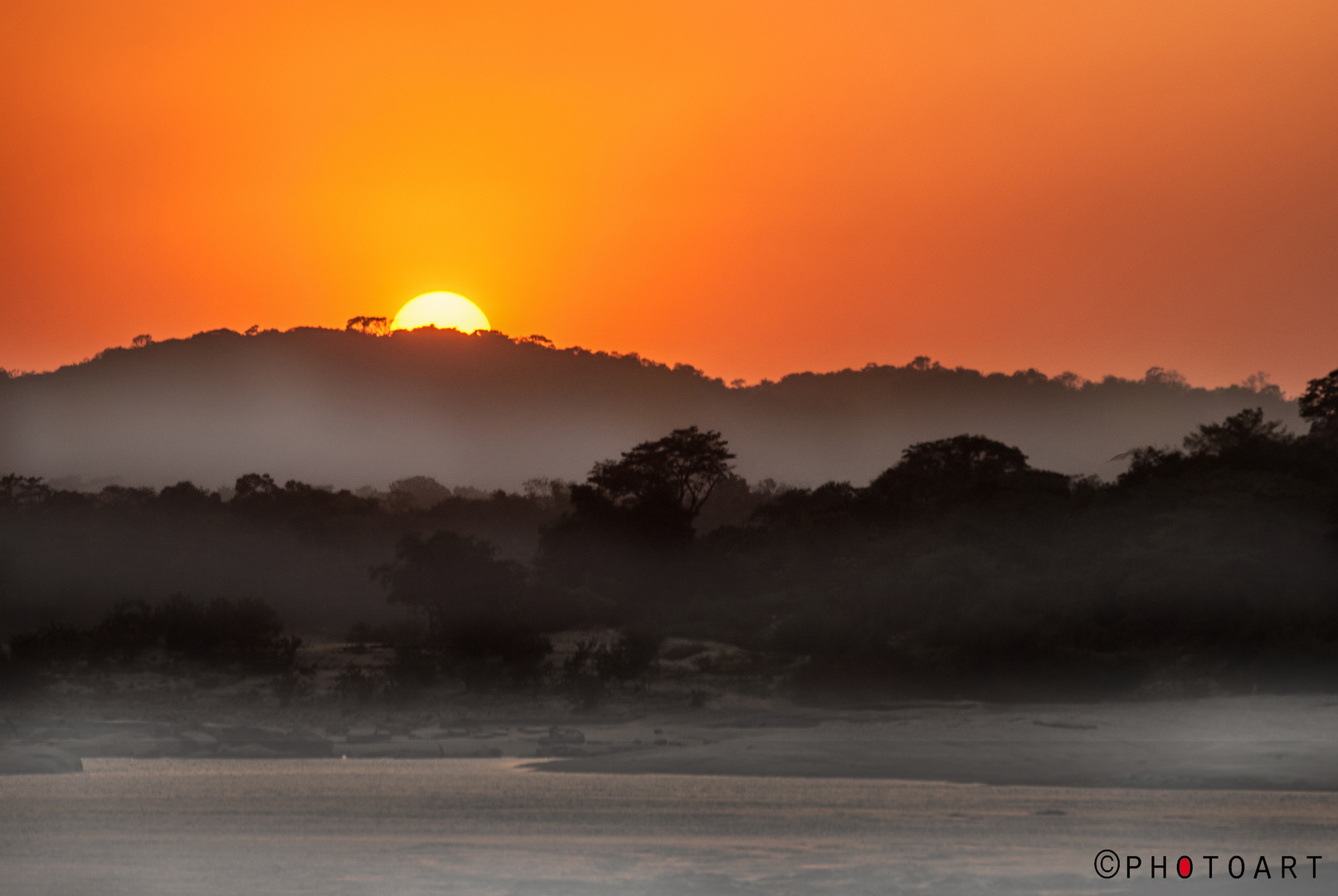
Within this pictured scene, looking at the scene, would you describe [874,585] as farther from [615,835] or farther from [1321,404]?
[615,835]

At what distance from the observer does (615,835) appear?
19812mm

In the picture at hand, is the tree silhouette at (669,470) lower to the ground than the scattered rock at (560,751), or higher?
higher

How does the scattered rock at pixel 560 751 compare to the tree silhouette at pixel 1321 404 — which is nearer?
the scattered rock at pixel 560 751

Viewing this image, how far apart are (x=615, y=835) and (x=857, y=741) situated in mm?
13322

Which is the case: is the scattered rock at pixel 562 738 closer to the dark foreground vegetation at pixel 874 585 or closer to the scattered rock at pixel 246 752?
the scattered rock at pixel 246 752

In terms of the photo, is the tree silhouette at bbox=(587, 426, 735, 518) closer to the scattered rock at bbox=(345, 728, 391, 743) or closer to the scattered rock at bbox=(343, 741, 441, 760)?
the scattered rock at bbox=(345, 728, 391, 743)

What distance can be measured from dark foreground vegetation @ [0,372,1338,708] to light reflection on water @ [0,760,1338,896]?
16664mm

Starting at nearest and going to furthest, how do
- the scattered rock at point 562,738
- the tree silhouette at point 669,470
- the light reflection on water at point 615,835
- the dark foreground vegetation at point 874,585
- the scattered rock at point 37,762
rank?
the light reflection on water at point 615,835 → the scattered rock at point 37,762 → the scattered rock at point 562,738 → the dark foreground vegetation at point 874,585 → the tree silhouette at point 669,470

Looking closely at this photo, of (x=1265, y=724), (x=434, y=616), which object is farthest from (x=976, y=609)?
(x=434, y=616)

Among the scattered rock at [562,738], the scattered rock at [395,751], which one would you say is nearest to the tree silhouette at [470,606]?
the scattered rock at [562,738]

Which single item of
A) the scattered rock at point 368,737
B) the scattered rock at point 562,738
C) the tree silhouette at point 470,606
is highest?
the tree silhouette at point 470,606

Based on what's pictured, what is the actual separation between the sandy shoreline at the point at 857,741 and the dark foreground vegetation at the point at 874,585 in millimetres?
3510

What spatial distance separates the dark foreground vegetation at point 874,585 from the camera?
4303cm

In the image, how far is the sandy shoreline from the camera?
26.5 metres
